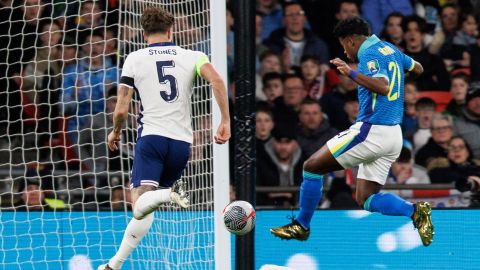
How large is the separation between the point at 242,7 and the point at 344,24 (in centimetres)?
78

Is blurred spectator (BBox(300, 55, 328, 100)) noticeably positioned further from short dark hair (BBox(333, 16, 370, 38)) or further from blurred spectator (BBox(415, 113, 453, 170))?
short dark hair (BBox(333, 16, 370, 38))

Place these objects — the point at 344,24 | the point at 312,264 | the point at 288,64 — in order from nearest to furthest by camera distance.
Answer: the point at 344,24
the point at 312,264
the point at 288,64

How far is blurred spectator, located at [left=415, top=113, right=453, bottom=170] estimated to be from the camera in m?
10.9

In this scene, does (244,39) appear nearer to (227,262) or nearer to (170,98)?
(170,98)

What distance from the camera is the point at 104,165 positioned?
1122 centimetres

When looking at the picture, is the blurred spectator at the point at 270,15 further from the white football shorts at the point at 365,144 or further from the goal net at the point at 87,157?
the white football shorts at the point at 365,144

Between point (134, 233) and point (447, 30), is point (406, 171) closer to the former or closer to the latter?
point (447, 30)

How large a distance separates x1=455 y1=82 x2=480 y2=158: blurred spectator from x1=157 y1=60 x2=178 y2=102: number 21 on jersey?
3460 millimetres

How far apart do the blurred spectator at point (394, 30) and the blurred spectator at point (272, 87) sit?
1111mm

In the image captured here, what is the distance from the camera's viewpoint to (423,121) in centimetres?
1112

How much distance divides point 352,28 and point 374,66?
0.34 meters

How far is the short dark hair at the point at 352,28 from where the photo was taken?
28.0ft

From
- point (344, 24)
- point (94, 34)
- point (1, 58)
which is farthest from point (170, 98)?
point (1, 58)

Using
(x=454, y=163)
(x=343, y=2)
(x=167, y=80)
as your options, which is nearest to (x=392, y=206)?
(x=167, y=80)
